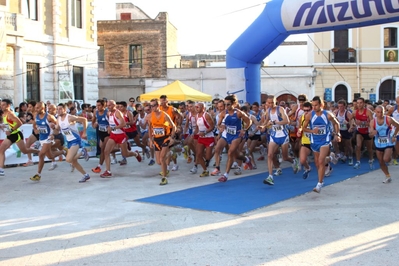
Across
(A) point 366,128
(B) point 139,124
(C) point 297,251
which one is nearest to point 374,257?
(C) point 297,251

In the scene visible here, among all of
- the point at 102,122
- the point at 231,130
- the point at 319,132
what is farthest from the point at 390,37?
the point at 319,132

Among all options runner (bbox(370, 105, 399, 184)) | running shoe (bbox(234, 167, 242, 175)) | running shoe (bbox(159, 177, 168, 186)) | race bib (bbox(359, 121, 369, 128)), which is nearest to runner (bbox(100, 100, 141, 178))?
running shoe (bbox(159, 177, 168, 186))

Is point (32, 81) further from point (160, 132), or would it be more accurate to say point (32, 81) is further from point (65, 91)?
point (160, 132)

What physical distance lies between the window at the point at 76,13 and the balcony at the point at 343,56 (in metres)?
15.0

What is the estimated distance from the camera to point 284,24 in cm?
1450

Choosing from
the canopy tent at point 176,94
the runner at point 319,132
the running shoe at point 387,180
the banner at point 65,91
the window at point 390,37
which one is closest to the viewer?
the runner at point 319,132

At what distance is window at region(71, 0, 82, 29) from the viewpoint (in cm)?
2673

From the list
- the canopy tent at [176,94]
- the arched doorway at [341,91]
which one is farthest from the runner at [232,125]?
the arched doorway at [341,91]

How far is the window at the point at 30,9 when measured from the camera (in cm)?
2328

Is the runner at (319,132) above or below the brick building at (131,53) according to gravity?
below

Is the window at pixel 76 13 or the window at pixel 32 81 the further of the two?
the window at pixel 76 13

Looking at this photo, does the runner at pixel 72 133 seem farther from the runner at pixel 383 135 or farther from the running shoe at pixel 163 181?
the runner at pixel 383 135

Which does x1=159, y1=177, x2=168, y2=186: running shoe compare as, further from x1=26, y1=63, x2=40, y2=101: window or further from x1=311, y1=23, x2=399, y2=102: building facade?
x1=311, y1=23, x2=399, y2=102: building facade

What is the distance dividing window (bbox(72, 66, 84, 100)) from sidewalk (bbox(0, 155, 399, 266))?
16.8 m
